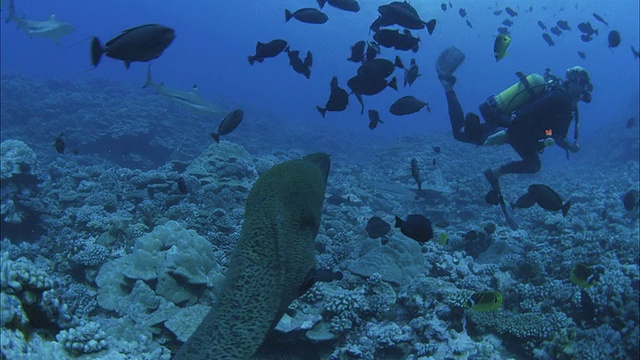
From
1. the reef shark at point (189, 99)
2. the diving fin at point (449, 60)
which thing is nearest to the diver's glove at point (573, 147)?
the diving fin at point (449, 60)

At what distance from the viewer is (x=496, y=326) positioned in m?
4.85

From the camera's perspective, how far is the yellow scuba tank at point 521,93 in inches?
341

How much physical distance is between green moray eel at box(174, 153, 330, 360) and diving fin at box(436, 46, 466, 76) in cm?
795

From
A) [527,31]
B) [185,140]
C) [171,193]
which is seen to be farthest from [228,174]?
[527,31]

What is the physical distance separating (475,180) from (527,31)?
293 feet

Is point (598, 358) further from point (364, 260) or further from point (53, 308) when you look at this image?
point (53, 308)

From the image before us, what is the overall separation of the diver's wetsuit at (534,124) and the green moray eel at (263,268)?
5226mm

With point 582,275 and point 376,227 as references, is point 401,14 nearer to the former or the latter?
point 376,227

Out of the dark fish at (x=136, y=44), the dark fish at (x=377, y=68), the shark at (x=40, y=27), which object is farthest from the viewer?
the shark at (x=40, y=27)

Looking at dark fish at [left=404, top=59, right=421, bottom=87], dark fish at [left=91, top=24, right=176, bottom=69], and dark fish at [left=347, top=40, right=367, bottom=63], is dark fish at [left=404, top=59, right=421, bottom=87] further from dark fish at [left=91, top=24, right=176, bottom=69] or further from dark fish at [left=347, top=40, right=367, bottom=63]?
dark fish at [left=91, top=24, right=176, bottom=69]

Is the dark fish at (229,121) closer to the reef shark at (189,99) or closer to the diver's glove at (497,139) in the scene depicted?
the reef shark at (189,99)

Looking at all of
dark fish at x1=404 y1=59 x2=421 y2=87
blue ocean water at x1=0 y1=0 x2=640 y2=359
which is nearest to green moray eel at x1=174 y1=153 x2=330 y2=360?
blue ocean water at x1=0 y1=0 x2=640 y2=359

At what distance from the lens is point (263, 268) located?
2.51 m

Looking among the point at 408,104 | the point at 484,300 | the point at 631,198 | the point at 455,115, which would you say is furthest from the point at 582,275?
the point at 455,115
